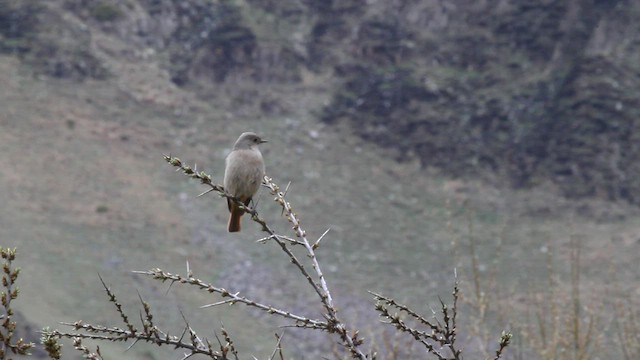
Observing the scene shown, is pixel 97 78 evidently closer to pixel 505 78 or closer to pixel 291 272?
pixel 291 272

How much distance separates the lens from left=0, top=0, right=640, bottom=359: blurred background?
77.2 feet

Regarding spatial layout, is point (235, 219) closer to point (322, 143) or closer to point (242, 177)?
point (242, 177)

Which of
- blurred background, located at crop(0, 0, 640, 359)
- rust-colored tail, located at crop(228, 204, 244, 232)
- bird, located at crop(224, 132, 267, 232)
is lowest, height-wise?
blurred background, located at crop(0, 0, 640, 359)

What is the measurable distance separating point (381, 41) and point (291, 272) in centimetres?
1363

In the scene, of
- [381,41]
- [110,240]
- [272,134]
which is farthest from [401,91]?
[110,240]

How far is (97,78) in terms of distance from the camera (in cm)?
3195

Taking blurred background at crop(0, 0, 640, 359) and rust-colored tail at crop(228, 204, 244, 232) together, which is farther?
blurred background at crop(0, 0, 640, 359)

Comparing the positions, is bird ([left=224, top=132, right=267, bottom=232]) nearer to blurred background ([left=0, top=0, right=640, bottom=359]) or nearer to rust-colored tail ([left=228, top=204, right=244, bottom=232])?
rust-colored tail ([left=228, top=204, right=244, bottom=232])

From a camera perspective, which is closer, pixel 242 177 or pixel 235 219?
pixel 235 219

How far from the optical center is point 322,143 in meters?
32.3

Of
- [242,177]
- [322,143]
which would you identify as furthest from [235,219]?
[322,143]

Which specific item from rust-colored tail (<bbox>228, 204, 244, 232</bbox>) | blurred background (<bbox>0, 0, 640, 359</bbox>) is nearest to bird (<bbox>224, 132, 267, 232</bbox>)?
rust-colored tail (<bbox>228, 204, 244, 232</bbox>)

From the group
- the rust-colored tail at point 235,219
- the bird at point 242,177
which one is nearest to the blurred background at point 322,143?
the bird at point 242,177

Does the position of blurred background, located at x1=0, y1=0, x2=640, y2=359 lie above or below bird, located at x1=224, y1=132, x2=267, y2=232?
below
